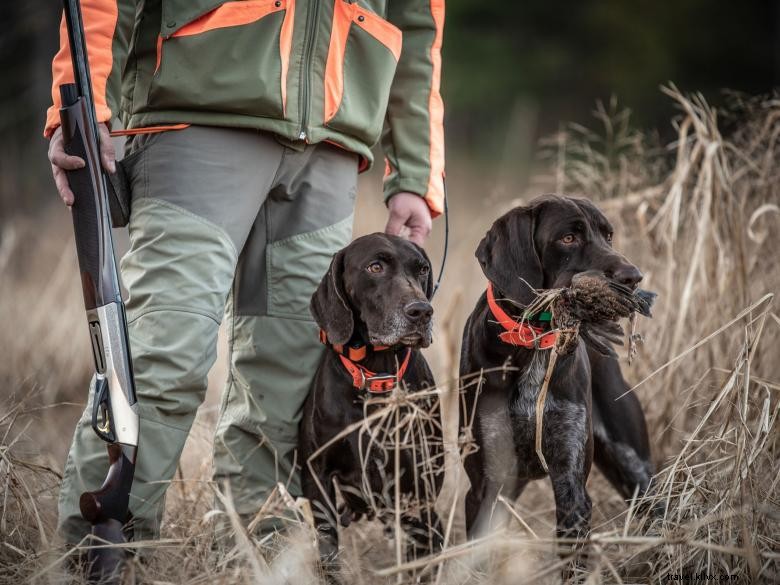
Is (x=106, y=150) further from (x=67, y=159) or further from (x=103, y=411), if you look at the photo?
(x=103, y=411)

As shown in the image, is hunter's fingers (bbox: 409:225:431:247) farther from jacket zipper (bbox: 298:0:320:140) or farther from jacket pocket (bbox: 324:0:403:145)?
jacket zipper (bbox: 298:0:320:140)

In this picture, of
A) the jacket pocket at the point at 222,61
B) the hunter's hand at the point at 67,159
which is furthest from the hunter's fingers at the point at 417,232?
the hunter's hand at the point at 67,159

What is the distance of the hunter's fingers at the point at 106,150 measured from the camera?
2.79 meters

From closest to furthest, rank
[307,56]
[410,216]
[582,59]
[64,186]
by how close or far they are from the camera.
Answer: [64,186] < [307,56] < [410,216] < [582,59]

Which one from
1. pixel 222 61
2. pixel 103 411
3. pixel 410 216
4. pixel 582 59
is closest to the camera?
pixel 103 411

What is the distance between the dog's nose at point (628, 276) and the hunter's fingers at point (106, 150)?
1669 mm

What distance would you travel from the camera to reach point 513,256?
3.10 metres

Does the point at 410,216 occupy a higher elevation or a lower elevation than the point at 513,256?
higher

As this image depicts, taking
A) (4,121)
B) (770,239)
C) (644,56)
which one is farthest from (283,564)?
(644,56)

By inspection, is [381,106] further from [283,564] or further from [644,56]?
[644,56]

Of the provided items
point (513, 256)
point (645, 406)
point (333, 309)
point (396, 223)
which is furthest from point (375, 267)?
point (645, 406)

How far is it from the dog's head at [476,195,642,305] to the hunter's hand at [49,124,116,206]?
1.31 metres

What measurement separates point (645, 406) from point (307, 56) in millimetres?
2321

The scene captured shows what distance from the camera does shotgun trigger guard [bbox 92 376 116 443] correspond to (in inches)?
106
